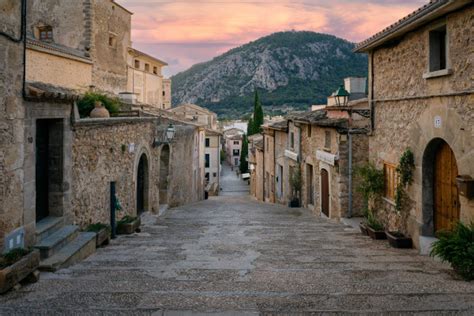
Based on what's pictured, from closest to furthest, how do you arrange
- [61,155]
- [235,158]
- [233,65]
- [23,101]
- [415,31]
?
[23,101] → [61,155] → [415,31] → [235,158] → [233,65]

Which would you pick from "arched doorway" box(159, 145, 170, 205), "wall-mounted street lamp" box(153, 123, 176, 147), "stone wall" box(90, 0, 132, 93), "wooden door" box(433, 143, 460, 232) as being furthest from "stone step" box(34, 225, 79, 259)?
"stone wall" box(90, 0, 132, 93)

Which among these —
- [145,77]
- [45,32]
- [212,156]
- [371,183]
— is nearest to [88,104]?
[371,183]

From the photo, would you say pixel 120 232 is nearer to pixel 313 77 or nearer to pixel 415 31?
pixel 415 31

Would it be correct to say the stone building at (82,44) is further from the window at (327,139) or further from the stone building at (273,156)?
the window at (327,139)

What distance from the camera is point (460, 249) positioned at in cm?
725

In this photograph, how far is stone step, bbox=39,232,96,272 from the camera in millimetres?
7412

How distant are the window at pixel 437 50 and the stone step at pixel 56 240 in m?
7.53

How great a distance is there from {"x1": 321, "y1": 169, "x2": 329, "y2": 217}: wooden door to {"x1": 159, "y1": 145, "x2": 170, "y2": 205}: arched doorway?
262 inches

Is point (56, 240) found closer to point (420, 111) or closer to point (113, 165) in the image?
point (113, 165)

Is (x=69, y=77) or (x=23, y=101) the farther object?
(x=69, y=77)

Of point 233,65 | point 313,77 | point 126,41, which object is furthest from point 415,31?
point 233,65

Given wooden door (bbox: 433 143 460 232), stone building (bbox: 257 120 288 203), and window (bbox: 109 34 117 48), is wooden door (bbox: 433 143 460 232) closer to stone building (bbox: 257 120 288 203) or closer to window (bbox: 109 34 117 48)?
stone building (bbox: 257 120 288 203)

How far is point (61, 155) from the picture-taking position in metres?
9.40

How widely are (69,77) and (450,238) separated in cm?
2158
